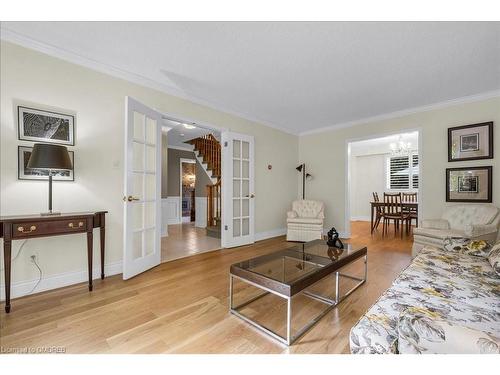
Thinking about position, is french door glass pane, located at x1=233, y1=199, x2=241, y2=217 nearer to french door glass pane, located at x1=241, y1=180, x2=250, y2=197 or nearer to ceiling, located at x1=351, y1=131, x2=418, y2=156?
french door glass pane, located at x1=241, y1=180, x2=250, y2=197

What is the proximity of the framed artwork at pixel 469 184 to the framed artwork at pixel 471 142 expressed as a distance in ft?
0.67

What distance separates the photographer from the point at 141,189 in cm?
289

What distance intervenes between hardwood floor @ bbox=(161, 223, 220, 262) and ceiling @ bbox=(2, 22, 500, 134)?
2.50m

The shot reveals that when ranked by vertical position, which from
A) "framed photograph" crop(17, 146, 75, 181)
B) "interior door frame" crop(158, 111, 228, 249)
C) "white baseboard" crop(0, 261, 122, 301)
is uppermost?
"interior door frame" crop(158, 111, 228, 249)

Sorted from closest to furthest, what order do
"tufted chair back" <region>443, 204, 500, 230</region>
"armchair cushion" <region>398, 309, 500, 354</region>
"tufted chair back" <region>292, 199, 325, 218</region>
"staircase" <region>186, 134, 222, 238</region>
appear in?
"armchair cushion" <region>398, 309, 500, 354</region>
"tufted chair back" <region>443, 204, 500, 230</region>
"tufted chair back" <region>292, 199, 325, 218</region>
"staircase" <region>186, 134, 222, 238</region>

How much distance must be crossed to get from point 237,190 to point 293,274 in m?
2.63

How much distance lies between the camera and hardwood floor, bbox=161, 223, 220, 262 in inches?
145

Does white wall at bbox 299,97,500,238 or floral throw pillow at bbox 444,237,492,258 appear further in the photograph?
white wall at bbox 299,97,500,238

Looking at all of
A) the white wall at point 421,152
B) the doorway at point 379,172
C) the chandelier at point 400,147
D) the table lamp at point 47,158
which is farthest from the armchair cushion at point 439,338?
the doorway at point 379,172

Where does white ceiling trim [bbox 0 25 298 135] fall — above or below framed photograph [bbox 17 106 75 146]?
above

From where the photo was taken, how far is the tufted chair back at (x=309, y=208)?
4.74m

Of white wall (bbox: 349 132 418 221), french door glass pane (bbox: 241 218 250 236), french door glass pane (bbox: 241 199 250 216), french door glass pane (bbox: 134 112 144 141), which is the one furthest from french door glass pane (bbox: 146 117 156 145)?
white wall (bbox: 349 132 418 221)
